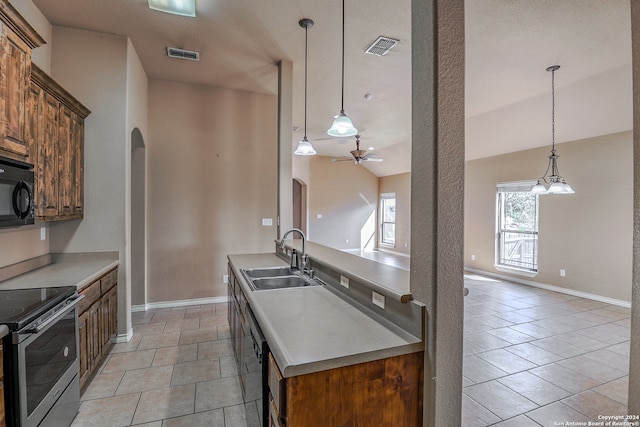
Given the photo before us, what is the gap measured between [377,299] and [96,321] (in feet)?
8.20

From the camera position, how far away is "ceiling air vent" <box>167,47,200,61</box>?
3561 mm

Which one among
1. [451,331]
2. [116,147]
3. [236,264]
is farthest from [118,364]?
[451,331]

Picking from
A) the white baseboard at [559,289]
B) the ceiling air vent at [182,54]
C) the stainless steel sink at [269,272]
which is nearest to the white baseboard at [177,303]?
the stainless steel sink at [269,272]

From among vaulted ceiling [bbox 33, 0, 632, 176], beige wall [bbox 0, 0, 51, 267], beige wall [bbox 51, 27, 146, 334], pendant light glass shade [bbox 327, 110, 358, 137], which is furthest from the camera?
beige wall [bbox 51, 27, 146, 334]

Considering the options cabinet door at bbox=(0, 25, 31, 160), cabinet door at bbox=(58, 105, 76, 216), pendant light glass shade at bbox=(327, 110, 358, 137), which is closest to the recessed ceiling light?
cabinet door at bbox=(0, 25, 31, 160)

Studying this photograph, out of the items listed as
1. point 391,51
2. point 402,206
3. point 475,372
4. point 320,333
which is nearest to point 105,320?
point 320,333

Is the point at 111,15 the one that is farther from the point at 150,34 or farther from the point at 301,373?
the point at 301,373

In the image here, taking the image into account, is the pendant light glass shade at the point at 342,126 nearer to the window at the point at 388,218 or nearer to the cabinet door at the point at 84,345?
the cabinet door at the point at 84,345

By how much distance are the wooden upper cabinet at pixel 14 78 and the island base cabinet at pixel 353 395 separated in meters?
2.15

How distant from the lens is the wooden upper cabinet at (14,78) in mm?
1848

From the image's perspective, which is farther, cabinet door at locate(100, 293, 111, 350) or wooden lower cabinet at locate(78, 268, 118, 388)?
cabinet door at locate(100, 293, 111, 350)

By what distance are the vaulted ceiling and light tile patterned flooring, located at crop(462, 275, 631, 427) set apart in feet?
9.88

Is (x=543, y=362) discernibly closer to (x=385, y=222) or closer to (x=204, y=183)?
(x=204, y=183)

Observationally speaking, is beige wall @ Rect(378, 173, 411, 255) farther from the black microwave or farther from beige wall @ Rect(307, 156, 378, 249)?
the black microwave
